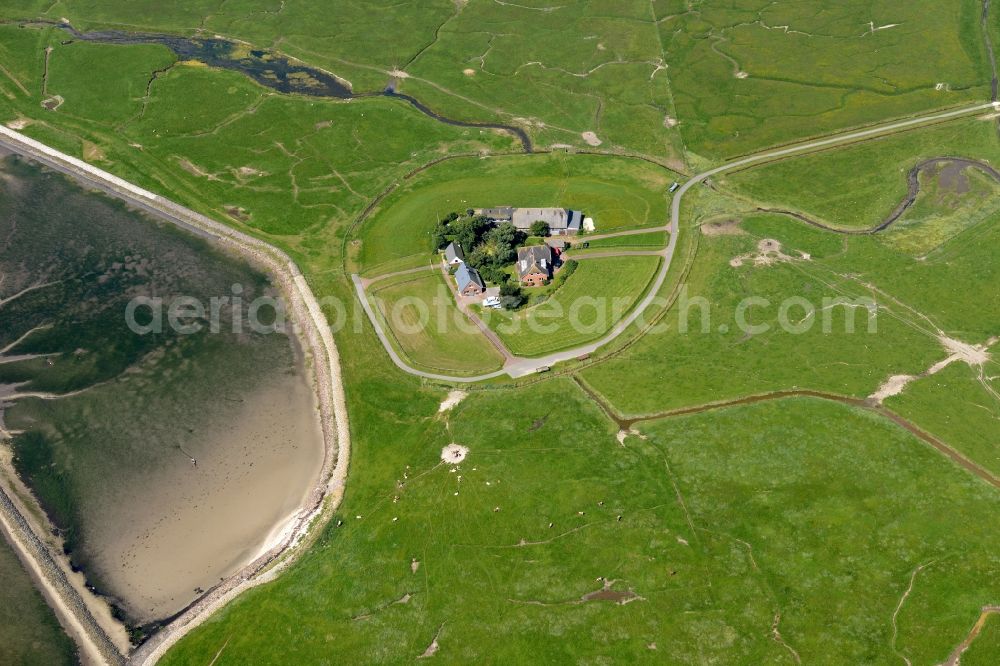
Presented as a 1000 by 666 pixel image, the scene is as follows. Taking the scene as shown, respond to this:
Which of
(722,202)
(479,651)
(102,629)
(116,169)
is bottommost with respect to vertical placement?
(479,651)

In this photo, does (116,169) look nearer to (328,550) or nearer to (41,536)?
(41,536)

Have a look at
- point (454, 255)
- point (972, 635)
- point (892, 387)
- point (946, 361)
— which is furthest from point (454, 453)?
point (946, 361)

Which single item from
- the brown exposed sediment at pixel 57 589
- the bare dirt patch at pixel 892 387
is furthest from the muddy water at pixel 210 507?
the bare dirt patch at pixel 892 387

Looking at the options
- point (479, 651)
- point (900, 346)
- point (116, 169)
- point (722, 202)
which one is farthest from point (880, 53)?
point (116, 169)

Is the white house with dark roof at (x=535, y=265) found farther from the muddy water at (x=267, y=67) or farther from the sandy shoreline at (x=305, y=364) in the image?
the muddy water at (x=267, y=67)

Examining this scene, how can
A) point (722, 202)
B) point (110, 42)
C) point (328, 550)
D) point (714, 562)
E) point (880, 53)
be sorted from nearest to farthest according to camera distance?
point (714, 562)
point (328, 550)
point (722, 202)
point (880, 53)
point (110, 42)
